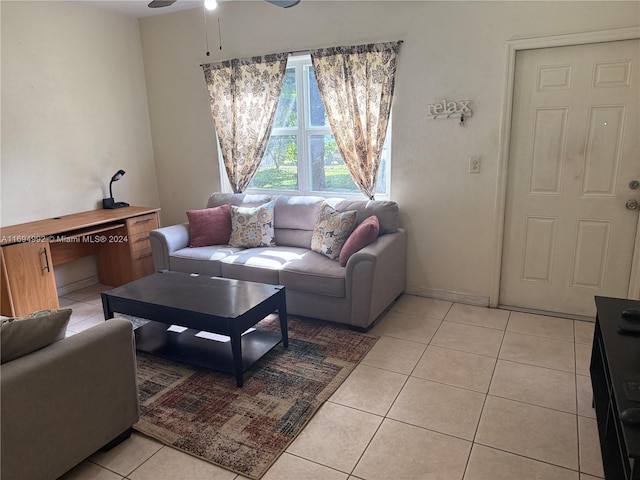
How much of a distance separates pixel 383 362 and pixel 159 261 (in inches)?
88.9

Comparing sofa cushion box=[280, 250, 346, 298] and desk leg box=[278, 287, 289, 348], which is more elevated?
sofa cushion box=[280, 250, 346, 298]

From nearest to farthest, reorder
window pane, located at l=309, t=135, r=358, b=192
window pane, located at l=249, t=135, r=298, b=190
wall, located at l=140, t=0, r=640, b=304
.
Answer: wall, located at l=140, t=0, r=640, b=304, window pane, located at l=309, t=135, r=358, b=192, window pane, located at l=249, t=135, r=298, b=190

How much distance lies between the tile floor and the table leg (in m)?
0.53

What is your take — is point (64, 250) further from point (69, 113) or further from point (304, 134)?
point (304, 134)

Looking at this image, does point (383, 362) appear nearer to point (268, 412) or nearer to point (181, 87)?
point (268, 412)

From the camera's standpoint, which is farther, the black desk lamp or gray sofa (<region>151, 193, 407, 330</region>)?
the black desk lamp

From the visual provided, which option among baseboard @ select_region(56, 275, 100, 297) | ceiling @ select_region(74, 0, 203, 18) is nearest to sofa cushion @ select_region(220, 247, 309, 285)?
baseboard @ select_region(56, 275, 100, 297)

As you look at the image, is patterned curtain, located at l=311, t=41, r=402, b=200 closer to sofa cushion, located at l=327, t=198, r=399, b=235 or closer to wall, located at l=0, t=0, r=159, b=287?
sofa cushion, located at l=327, t=198, r=399, b=235

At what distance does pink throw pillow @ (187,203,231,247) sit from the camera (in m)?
3.99

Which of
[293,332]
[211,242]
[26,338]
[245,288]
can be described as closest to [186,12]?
[211,242]

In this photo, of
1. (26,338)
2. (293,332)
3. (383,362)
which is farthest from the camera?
(293,332)

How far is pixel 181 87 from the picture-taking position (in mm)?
4586

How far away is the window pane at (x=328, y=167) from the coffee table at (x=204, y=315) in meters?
1.56

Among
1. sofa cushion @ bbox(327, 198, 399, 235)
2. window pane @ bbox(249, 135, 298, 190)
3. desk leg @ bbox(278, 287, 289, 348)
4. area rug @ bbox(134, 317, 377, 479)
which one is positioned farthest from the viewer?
window pane @ bbox(249, 135, 298, 190)
